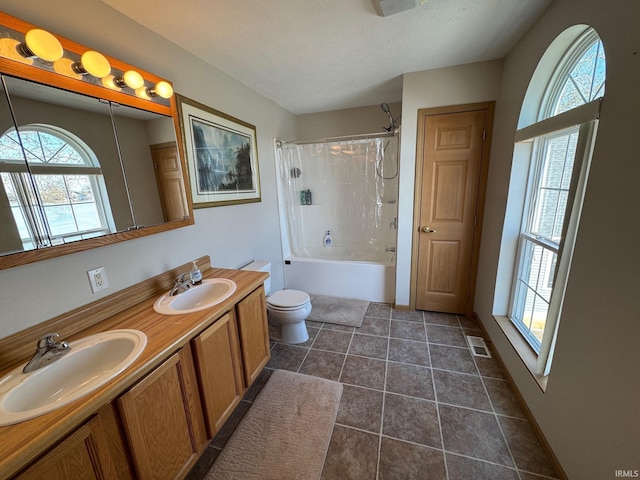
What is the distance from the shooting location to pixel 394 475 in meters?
1.21

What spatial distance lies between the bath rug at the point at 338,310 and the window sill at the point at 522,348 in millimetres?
1214

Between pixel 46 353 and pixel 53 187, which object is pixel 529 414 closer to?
pixel 46 353

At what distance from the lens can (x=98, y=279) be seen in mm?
1235

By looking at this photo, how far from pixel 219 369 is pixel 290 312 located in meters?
0.84

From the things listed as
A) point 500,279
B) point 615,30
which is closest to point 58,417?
point 615,30

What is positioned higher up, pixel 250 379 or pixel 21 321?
pixel 21 321

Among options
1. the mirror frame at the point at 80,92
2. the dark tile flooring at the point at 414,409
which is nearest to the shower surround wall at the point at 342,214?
the dark tile flooring at the point at 414,409

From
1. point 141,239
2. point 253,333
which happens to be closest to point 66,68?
point 141,239

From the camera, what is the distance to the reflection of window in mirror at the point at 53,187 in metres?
0.95

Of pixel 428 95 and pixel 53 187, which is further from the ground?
pixel 428 95

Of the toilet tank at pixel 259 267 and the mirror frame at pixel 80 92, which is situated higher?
the mirror frame at pixel 80 92

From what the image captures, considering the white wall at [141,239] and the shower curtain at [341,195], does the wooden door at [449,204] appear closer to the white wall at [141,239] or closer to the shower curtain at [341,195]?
the shower curtain at [341,195]

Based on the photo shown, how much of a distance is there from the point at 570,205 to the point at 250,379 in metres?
2.12

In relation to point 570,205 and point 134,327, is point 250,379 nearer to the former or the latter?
point 134,327
